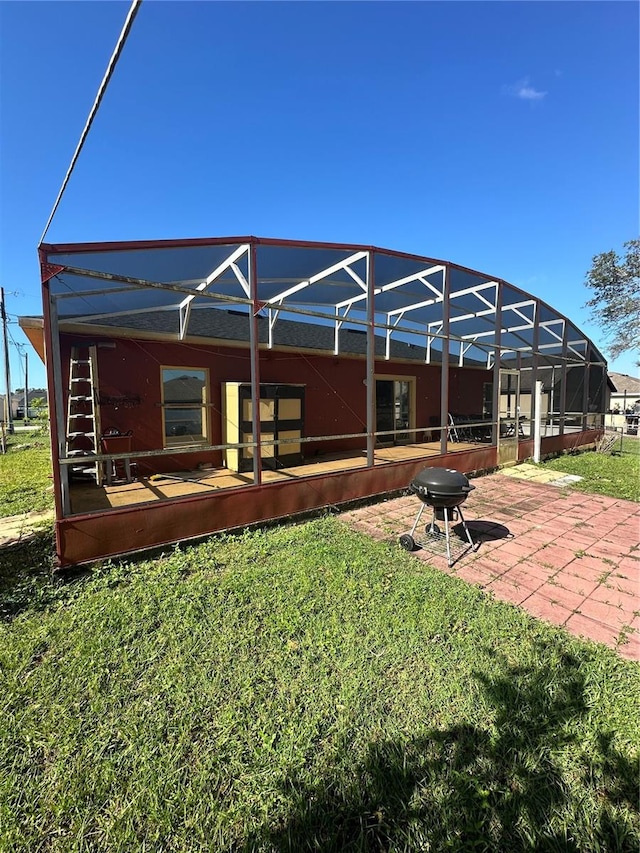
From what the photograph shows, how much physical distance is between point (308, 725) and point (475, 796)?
2.75 feet

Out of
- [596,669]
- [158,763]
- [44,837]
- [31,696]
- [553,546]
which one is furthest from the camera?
[553,546]

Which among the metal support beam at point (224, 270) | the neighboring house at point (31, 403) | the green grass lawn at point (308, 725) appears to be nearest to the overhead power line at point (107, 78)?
the metal support beam at point (224, 270)

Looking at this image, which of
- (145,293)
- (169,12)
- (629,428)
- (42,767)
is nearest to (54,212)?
(169,12)

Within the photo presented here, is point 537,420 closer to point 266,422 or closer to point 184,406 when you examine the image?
point 266,422

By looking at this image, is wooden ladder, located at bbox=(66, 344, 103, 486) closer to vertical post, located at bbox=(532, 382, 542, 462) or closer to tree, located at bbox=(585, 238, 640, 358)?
vertical post, located at bbox=(532, 382, 542, 462)

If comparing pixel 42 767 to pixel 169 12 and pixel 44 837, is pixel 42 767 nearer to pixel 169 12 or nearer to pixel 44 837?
pixel 44 837

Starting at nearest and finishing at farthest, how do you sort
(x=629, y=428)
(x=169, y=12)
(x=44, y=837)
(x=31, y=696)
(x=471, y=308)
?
(x=44, y=837) < (x=31, y=696) < (x=169, y=12) < (x=471, y=308) < (x=629, y=428)

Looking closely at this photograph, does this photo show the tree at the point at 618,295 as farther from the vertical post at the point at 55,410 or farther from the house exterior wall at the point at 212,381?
the vertical post at the point at 55,410

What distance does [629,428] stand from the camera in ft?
72.7

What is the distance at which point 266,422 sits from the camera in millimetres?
6859

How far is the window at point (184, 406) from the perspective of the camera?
22.7 feet

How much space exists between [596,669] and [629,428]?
26396mm

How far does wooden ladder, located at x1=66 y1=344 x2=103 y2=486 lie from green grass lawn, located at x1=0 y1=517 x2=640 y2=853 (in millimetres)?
3065

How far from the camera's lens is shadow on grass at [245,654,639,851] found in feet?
4.83
